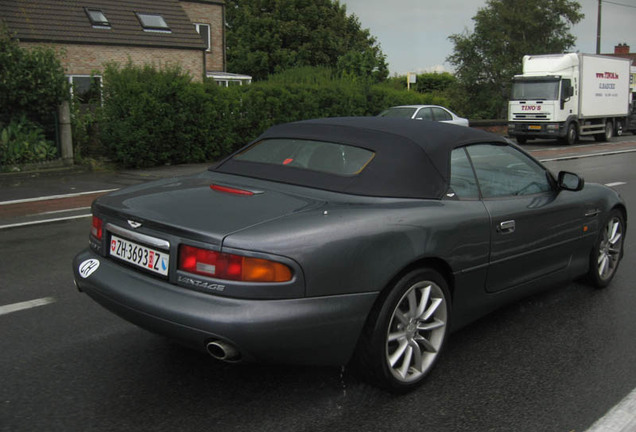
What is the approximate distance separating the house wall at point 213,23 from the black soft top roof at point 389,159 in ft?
100

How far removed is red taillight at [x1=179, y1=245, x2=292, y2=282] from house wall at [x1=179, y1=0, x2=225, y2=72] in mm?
31745

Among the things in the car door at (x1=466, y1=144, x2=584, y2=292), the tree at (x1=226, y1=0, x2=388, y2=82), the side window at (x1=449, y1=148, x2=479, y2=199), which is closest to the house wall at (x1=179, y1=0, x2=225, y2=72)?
the tree at (x1=226, y1=0, x2=388, y2=82)

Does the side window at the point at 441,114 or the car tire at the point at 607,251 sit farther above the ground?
the side window at the point at 441,114

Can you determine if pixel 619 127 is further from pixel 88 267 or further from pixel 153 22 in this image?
pixel 88 267

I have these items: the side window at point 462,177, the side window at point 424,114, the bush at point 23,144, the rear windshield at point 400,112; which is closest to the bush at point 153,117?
the bush at point 23,144

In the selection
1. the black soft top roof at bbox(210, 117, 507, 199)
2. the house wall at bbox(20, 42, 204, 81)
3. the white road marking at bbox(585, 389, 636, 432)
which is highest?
the house wall at bbox(20, 42, 204, 81)

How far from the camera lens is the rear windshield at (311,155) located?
378 cm

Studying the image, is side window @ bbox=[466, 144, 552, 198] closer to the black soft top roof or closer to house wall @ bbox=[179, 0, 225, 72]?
the black soft top roof

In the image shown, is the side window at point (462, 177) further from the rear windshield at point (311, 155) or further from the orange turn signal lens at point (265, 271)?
the orange turn signal lens at point (265, 271)

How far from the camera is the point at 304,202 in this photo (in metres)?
3.38

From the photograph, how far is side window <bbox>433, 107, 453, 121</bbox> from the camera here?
21266 mm

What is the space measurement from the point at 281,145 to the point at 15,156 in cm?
1113

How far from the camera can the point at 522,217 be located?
4113mm

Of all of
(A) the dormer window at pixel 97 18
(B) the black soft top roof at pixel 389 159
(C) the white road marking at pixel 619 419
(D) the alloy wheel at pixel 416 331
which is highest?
(A) the dormer window at pixel 97 18
